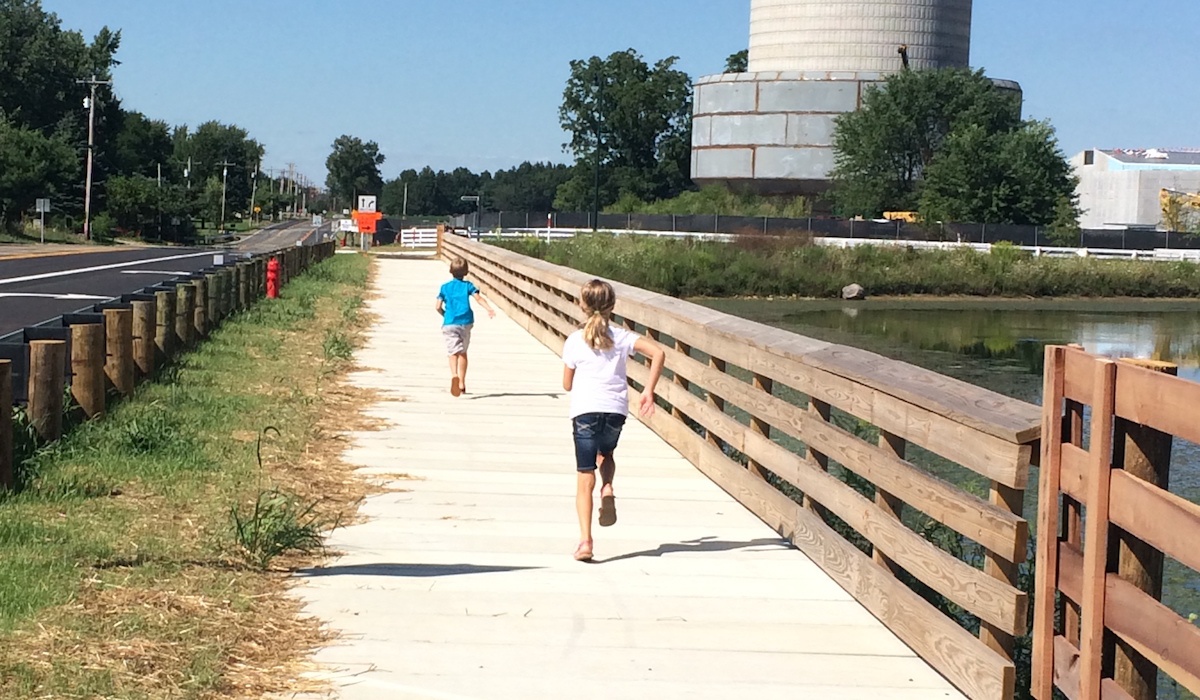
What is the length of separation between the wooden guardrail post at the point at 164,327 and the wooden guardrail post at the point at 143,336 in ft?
2.59

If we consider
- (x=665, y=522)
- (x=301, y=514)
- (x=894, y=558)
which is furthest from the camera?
(x=665, y=522)

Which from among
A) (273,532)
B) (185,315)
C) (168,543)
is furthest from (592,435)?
(185,315)

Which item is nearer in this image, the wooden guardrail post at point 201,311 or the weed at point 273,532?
the weed at point 273,532

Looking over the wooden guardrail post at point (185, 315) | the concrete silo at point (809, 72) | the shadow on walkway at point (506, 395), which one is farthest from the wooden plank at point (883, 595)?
the concrete silo at point (809, 72)

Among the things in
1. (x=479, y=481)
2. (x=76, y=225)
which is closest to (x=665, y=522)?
(x=479, y=481)

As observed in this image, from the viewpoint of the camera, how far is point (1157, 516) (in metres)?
4.23

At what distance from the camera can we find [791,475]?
312 inches

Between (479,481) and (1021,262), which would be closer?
(479,481)

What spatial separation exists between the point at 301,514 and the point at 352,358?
9.43m

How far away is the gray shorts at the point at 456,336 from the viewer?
13.9 meters

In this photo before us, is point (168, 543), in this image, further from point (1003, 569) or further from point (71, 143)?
point (71, 143)

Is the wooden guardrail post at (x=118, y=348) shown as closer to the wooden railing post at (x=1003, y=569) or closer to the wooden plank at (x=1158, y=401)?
the wooden railing post at (x=1003, y=569)

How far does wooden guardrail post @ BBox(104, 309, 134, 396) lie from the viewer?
11.7m

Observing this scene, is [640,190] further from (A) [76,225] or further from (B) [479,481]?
(B) [479,481]
